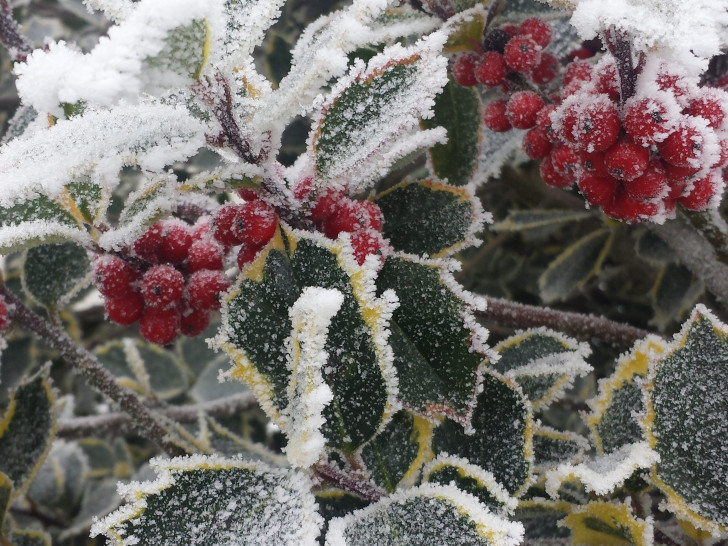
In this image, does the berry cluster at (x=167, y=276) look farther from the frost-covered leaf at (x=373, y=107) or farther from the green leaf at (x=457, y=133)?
the green leaf at (x=457, y=133)

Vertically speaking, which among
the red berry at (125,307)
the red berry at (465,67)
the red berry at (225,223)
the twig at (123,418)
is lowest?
the twig at (123,418)

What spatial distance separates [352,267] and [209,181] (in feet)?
0.54

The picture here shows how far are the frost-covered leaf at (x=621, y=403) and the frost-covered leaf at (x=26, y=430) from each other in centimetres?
85

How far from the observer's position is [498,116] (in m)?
0.96

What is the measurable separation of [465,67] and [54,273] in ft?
2.48

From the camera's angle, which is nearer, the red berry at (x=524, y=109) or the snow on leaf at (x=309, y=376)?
the snow on leaf at (x=309, y=376)

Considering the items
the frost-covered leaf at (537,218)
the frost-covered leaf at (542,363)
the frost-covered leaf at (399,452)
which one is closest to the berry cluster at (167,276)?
the frost-covered leaf at (399,452)

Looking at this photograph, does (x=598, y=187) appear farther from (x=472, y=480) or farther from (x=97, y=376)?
(x=97, y=376)

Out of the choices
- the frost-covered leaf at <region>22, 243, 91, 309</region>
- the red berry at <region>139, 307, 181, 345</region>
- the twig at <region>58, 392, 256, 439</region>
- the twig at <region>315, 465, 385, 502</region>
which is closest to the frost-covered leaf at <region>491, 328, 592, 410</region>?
the twig at <region>315, 465, 385, 502</region>

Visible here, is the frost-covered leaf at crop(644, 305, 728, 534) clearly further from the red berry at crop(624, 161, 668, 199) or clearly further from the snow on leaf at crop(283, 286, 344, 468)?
the snow on leaf at crop(283, 286, 344, 468)

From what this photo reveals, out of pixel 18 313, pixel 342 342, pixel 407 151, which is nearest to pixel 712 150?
pixel 407 151

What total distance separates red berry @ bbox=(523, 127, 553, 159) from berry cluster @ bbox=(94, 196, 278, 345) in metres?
0.41

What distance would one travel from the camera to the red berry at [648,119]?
28.3 inches

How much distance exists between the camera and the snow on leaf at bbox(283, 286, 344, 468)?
0.60 metres
